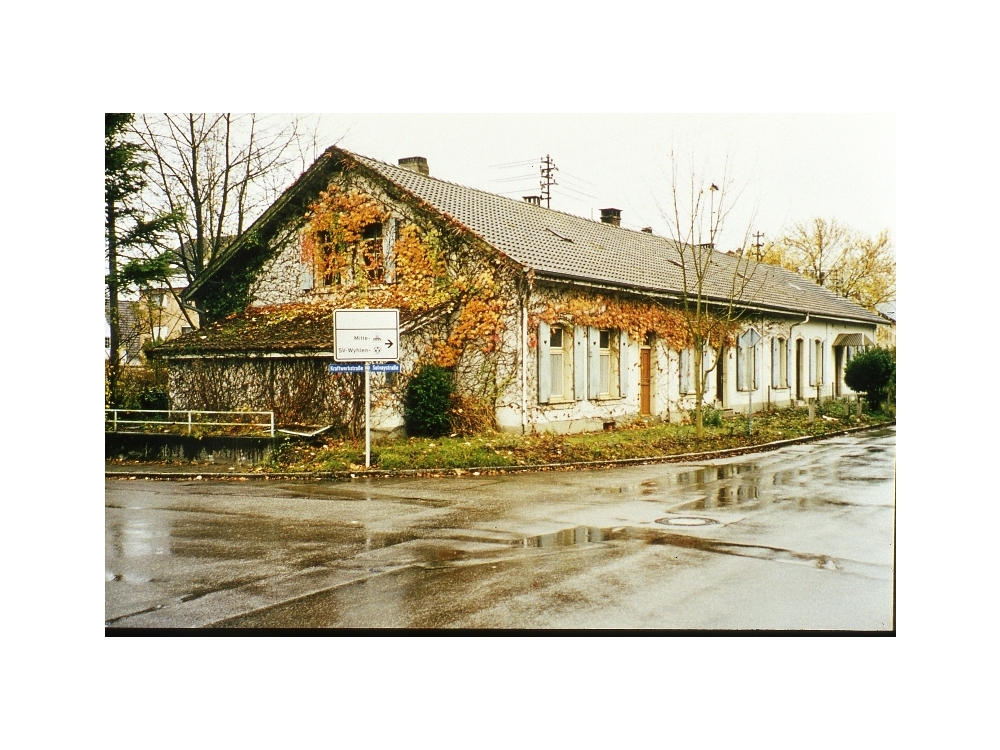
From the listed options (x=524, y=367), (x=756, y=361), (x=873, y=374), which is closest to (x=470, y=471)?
(x=524, y=367)

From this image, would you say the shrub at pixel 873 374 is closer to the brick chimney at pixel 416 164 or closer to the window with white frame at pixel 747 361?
the window with white frame at pixel 747 361

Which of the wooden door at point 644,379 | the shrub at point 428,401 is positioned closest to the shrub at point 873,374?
the wooden door at point 644,379

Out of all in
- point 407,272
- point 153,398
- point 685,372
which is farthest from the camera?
point 685,372

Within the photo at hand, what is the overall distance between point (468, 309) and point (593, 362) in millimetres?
2349

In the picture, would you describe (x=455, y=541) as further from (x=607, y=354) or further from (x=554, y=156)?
(x=607, y=354)

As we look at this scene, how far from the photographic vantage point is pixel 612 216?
8.05m

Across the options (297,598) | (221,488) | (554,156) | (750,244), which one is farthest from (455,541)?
(750,244)

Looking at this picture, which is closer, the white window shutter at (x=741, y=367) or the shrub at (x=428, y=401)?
the shrub at (x=428, y=401)

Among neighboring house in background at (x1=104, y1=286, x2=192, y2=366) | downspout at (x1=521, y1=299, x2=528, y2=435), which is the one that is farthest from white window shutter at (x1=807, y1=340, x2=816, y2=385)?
neighboring house in background at (x1=104, y1=286, x2=192, y2=366)

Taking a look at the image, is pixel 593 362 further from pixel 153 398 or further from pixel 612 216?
pixel 153 398

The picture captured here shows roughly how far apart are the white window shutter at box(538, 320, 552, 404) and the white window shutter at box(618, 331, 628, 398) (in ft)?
4.11

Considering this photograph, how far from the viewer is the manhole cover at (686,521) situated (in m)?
6.85

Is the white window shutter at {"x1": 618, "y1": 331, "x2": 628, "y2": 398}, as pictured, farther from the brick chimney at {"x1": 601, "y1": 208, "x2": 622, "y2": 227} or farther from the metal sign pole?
the metal sign pole

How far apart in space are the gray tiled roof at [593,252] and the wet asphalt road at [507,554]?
1922 mm
